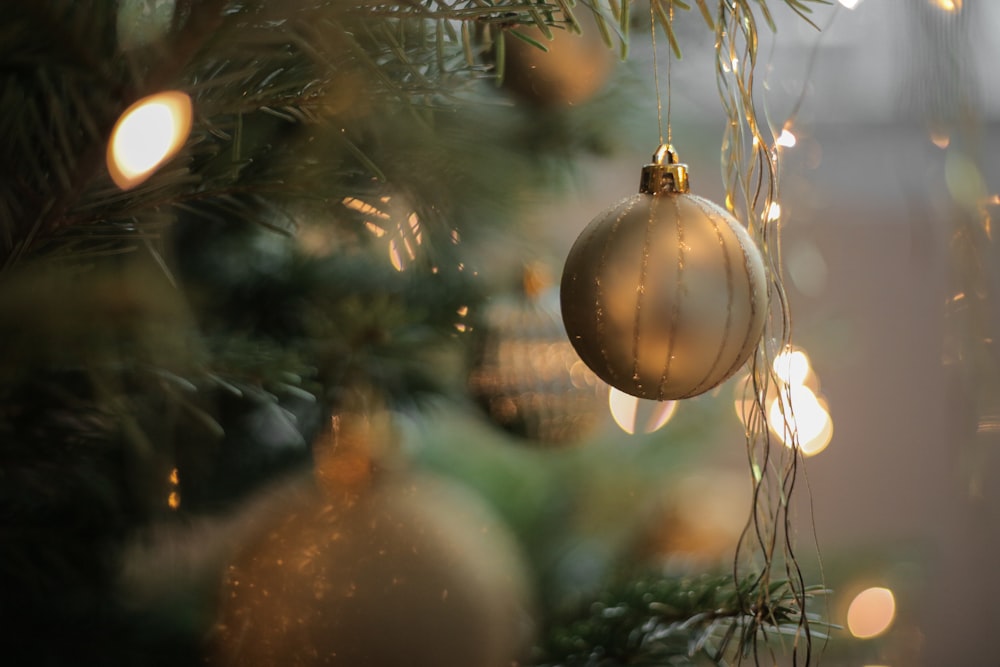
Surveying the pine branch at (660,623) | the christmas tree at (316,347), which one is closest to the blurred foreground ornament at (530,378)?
the christmas tree at (316,347)

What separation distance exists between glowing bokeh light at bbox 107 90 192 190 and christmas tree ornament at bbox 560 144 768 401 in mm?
193

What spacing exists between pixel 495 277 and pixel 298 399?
0.48 feet

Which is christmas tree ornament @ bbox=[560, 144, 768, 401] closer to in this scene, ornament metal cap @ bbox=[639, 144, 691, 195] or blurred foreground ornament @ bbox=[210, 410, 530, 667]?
ornament metal cap @ bbox=[639, 144, 691, 195]

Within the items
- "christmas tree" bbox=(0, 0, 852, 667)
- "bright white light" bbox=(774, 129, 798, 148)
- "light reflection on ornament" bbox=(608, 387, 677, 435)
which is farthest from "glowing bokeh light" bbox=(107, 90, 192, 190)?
"bright white light" bbox=(774, 129, 798, 148)

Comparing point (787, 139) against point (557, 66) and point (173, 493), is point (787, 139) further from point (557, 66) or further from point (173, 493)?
point (173, 493)

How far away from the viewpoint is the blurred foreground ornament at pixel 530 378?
20.4 inches

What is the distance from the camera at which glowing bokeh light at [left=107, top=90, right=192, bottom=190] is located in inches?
8.2

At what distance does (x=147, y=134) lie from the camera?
0.70ft

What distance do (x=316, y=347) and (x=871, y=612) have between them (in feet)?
2.15

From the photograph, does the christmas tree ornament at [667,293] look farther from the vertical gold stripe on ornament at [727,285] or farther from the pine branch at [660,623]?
the pine branch at [660,623]

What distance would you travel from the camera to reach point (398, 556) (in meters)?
0.43

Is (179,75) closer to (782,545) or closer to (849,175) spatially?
(782,545)

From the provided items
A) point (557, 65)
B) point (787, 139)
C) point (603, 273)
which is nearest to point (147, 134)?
point (603, 273)

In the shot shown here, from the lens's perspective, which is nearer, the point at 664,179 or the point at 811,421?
the point at 664,179
